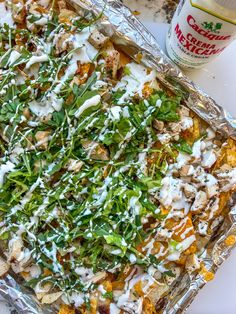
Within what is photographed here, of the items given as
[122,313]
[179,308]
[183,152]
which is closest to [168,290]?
[179,308]

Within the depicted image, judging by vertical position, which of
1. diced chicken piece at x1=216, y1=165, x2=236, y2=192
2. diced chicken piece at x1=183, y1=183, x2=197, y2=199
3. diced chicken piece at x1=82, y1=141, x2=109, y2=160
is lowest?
diced chicken piece at x1=183, y1=183, x2=197, y2=199

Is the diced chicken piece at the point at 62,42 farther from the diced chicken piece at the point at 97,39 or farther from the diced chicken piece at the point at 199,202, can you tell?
the diced chicken piece at the point at 199,202

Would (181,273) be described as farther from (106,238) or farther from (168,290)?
(106,238)

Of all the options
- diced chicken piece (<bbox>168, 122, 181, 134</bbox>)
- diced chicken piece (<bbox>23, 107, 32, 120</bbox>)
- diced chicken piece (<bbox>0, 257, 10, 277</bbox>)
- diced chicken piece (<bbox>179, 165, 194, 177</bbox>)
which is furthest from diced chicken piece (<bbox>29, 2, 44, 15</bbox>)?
diced chicken piece (<bbox>0, 257, 10, 277</bbox>)

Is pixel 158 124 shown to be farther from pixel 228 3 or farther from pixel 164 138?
pixel 228 3

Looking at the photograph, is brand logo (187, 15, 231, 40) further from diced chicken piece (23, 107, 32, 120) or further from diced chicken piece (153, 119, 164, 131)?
diced chicken piece (23, 107, 32, 120)
